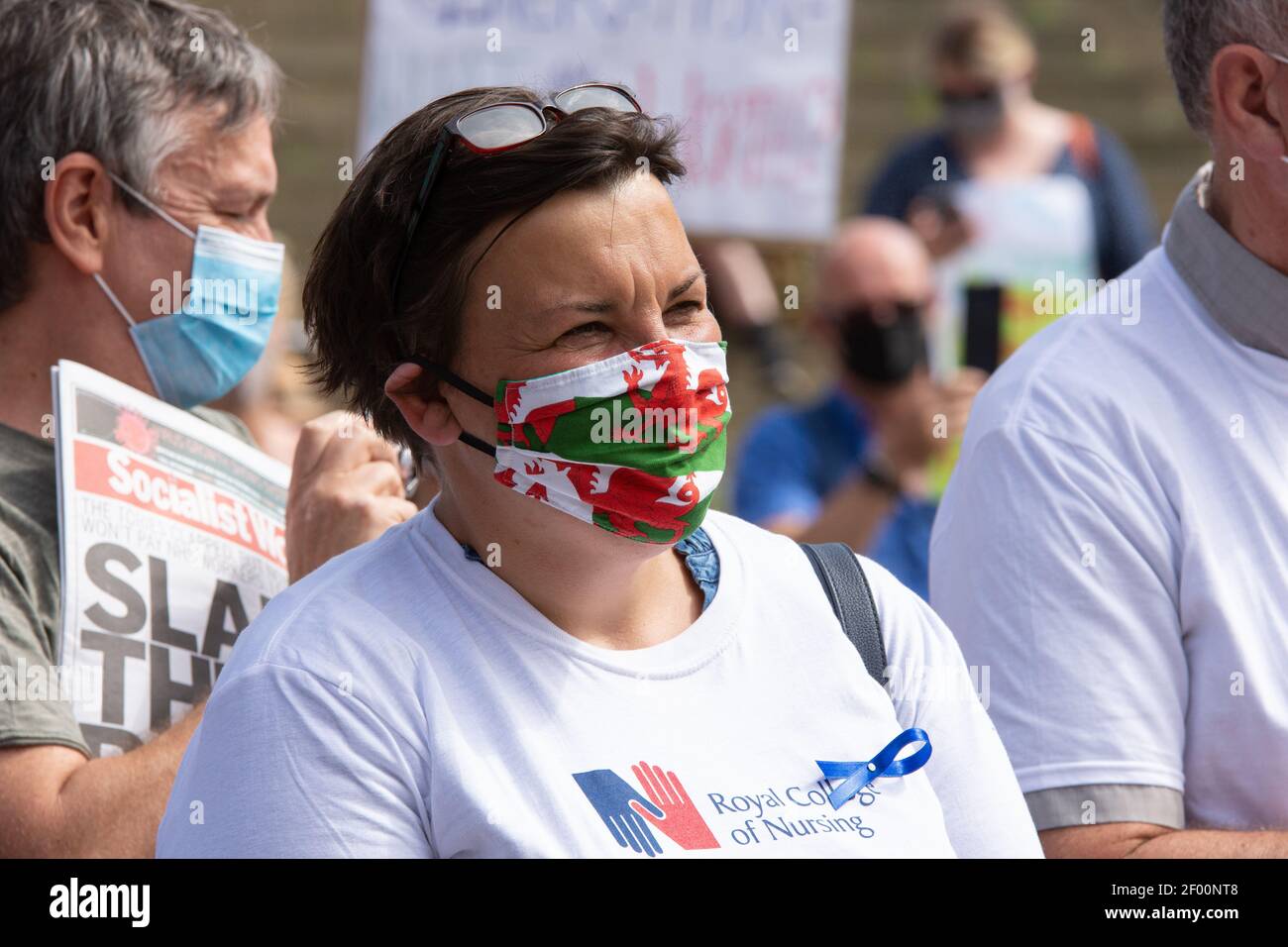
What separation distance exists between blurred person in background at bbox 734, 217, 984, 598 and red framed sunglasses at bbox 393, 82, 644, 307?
81.0 inches

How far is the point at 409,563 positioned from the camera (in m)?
2.14

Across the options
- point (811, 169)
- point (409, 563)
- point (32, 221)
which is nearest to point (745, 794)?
point (409, 563)

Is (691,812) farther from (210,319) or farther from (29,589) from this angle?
(210,319)

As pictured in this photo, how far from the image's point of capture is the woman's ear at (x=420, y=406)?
2.23 metres

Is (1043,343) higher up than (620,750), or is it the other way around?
(1043,343)

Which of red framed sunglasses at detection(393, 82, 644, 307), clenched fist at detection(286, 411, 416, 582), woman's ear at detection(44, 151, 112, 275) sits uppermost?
red framed sunglasses at detection(393, 82, 644, 307)

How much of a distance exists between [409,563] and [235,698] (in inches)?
11.2

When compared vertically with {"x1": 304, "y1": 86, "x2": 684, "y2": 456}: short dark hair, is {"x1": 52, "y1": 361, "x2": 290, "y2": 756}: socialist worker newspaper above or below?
below

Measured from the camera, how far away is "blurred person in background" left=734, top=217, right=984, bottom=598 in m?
4.54

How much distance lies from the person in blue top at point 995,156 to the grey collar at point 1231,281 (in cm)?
270

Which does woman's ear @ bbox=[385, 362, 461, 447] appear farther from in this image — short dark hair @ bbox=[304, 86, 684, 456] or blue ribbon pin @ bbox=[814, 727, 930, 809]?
blue ribbon pin @ bbox=[814, 727, 930, 809]

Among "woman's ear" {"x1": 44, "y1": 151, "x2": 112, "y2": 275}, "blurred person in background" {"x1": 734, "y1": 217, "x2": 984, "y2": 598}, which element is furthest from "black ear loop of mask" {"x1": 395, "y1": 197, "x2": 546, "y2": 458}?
"blurred person in background" {"x1": 734, "y1": 217, "x2": 984, "y2": 598}
